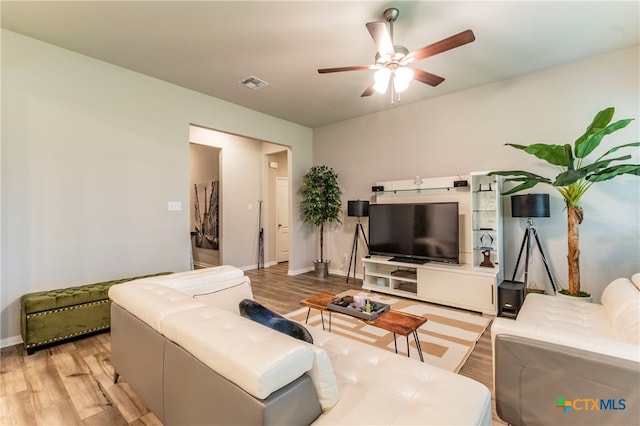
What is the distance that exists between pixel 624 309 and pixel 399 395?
1.77 metres

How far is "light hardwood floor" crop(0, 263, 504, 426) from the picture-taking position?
1754 millimetres

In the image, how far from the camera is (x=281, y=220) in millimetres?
7090

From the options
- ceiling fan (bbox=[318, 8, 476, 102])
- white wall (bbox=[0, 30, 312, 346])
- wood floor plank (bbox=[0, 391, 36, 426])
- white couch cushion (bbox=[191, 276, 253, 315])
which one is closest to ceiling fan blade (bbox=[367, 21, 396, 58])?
ceiling fan (bbox=[318, 8, 476, 102])

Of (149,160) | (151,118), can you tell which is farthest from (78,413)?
(151,118)

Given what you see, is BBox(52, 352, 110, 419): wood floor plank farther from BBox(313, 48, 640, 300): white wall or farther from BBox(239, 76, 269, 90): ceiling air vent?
BBox(313, 48, 640, 300): white wall

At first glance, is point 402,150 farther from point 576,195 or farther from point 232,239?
point 232,239

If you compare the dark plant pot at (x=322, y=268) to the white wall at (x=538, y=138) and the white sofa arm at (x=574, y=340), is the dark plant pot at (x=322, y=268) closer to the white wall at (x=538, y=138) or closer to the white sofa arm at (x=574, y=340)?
the white wall at (x=538, y=138)

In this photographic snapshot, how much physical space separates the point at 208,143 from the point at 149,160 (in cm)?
211

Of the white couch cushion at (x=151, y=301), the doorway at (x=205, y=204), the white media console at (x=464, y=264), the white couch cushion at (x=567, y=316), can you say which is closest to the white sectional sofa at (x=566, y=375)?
the white couch cushion at (x=567, y=316)

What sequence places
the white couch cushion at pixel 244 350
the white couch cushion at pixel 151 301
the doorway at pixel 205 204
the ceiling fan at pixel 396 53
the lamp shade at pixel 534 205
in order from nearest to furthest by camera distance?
the white couch cushion at pixel 244 350 < the white couch cushion at pixel 151 301 < the ceiling fan at pixel 396 53 < the lamp shade at pixel 534 205 < the doorway at pixel 205 204

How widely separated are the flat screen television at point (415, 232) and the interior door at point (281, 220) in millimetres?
2960

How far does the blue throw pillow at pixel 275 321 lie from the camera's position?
1454mm

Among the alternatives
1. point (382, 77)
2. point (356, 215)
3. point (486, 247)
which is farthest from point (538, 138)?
point (356, 215)

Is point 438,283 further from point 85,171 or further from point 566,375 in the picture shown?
point 85,171
